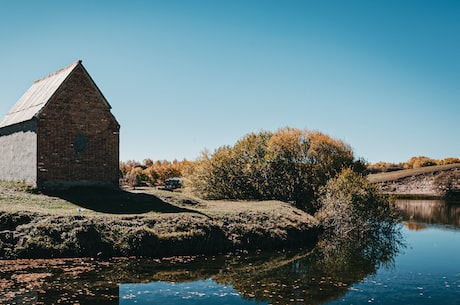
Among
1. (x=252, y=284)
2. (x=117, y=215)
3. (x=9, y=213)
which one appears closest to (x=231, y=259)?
(x=252, y=284)

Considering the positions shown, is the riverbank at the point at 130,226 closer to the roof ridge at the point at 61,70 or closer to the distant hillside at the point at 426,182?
the roof ridge at the point at 61,70

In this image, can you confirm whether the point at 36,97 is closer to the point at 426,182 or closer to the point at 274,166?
the point at 274,166

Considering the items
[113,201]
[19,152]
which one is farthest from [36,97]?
[113,201]

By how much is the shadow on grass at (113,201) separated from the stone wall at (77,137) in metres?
1.04

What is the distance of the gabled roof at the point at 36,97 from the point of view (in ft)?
110

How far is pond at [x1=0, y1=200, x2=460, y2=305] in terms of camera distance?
16.2m

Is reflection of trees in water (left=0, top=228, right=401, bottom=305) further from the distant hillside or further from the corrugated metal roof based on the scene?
the distant hillside

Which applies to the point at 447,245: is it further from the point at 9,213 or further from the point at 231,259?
the point at 9,213

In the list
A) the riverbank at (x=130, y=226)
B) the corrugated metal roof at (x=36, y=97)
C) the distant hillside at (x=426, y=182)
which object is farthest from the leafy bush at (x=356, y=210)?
the distant hillside at (x=426, y=182)

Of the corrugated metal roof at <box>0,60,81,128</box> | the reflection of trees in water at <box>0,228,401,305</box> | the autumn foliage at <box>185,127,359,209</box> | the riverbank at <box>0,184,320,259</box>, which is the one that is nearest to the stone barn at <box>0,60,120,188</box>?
the corrugated metal roof at <box>0,60,81,128</box>

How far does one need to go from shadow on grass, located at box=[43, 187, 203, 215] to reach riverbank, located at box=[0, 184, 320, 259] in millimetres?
62

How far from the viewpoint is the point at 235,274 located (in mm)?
20312

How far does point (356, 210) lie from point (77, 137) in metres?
22.3

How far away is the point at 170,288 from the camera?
17.8m
